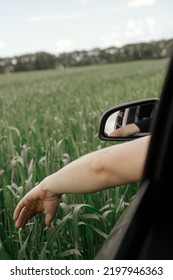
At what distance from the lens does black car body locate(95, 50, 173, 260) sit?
2.36ft

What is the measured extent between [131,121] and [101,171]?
1.97 ft

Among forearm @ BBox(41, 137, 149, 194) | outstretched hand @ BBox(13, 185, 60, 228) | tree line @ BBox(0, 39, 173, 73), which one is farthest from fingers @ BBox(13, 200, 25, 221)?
tree line @ BBox(0, 39, 173, 73)

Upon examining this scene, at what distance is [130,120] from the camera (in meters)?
1.61

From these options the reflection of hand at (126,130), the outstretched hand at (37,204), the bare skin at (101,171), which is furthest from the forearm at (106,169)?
the reflection of hand at (126,130)

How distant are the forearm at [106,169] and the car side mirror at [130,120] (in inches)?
17.9

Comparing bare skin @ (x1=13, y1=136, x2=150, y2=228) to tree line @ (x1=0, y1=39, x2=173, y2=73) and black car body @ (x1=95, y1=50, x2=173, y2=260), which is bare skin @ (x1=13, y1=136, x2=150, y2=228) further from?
tree line @ (x1=0, y1=39, x2=173, y2=73)

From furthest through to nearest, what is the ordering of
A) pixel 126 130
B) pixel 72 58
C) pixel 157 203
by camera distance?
pixel 72 58
pixel 126 130
pixel 157 203

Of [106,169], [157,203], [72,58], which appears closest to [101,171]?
[106,169]

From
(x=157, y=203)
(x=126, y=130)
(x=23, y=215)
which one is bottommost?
(x=23, y=215)

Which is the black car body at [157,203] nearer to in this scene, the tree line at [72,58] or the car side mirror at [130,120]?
the car side mirror at [130,120]

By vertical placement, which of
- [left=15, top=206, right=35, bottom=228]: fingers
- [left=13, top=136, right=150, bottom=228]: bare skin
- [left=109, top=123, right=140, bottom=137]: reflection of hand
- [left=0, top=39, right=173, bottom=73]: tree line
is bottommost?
[left=0, top=39, right=173, bottom=73]: tree line

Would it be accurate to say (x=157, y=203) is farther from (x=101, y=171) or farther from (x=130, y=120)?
(x=130, y=120)

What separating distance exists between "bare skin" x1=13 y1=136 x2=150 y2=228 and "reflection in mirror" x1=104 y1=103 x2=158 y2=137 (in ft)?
1.22

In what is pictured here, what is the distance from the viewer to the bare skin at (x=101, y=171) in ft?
3.10
